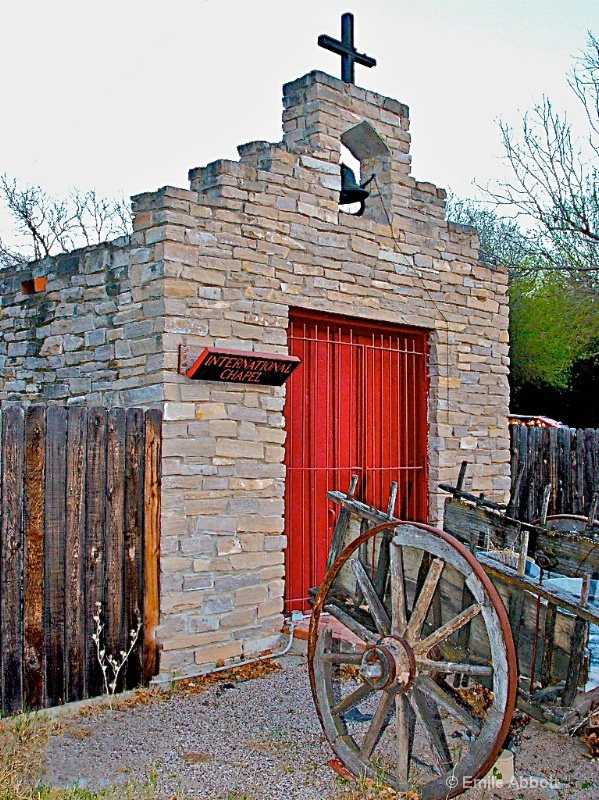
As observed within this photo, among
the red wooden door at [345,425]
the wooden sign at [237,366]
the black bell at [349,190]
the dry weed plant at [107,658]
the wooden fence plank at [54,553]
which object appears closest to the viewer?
the wooden fence plank at [54,553]

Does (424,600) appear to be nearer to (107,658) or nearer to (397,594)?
(397,594)

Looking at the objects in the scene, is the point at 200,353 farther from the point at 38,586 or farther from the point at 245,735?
the point at 245,735

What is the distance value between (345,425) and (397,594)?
3.22 m

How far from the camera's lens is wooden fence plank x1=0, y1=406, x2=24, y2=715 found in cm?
476

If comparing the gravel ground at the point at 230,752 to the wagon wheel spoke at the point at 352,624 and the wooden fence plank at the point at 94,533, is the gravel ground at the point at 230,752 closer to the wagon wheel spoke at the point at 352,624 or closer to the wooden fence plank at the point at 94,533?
the wooden fence plank at the point at 94,533

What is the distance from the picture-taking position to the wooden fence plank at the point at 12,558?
476 cm

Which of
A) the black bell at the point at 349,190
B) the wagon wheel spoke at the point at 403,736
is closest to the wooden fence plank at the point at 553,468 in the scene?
the black bell at the point at 349,190

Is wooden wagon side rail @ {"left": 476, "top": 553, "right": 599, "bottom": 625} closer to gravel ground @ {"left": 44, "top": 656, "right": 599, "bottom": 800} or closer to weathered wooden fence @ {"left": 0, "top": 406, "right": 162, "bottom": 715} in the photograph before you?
gravel ground @ {"left": 44, "top": 656, "right": 599, "bottom": 800}

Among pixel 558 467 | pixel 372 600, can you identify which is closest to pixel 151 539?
pixel 372 600

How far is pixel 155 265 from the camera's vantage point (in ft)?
18.8

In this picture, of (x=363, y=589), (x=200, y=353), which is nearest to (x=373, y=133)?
(x=200, y=353)

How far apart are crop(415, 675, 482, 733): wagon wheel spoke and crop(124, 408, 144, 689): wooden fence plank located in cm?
242

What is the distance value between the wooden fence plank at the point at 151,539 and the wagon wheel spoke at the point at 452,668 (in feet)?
7.95

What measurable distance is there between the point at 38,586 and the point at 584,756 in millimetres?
3267
